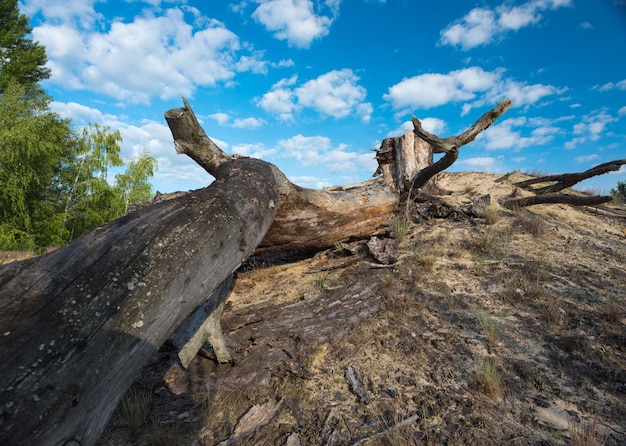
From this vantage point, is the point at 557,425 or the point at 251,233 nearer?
the point at 557,425

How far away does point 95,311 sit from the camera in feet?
5.45

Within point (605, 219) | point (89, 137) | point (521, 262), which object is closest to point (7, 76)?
point (89, 137)

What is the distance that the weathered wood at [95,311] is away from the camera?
139 centimetres

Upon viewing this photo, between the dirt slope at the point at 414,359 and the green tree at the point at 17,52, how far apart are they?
27.9m

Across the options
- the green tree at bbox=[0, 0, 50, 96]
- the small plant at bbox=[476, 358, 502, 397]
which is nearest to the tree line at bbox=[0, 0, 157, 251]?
the green tree at bbox=[0, 0, 50, 96]

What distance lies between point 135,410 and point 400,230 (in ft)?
16.6

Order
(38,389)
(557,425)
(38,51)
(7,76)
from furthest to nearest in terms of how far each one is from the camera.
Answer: (38,51), (7,76), (557,425), (38,389)

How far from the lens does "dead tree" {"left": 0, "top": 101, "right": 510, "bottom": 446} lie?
1.40 metres

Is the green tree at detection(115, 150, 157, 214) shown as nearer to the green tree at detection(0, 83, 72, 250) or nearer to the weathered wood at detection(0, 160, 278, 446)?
the green tree at detection(0, 83, 72, 250)

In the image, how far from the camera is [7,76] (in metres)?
21.5

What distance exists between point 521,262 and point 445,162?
2289mm

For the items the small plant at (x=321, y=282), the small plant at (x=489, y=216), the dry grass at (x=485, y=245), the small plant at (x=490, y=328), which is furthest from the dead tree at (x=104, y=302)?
the small plant at (x=489, y=216)

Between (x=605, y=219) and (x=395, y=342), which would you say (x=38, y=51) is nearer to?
(x=395, y=342)

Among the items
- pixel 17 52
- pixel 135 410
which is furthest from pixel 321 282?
pixel 17 52
